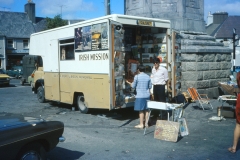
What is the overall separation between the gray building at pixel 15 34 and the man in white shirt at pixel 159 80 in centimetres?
3642

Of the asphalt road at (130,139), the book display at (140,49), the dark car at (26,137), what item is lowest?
the asphalt road at (130,139)

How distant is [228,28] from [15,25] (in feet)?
107

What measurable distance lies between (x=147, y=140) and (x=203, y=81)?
248 inches

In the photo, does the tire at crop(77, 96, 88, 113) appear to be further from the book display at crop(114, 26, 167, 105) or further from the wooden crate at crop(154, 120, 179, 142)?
the wooden crate at crop(154, 120, 179, 142)

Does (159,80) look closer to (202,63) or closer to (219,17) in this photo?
(202,63)

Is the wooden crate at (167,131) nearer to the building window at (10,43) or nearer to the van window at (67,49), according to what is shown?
the van window at (67,49)

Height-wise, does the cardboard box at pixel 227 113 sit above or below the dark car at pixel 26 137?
below

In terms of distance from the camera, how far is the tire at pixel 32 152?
409cm

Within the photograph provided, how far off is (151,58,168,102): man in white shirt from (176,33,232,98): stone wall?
3474 millimetres

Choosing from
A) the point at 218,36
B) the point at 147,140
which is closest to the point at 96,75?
the point at 147,140

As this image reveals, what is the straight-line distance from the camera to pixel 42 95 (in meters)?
12.6

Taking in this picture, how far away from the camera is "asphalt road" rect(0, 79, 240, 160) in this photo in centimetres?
551

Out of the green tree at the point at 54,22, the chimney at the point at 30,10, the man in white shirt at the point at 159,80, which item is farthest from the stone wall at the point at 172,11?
the chimney at the point at 30,10

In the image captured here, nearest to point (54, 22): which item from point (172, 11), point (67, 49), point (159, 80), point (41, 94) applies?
point (41, 94)
